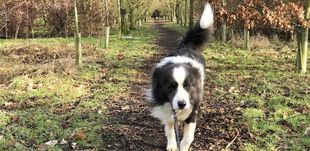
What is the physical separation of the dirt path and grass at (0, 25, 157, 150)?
0.73 ft

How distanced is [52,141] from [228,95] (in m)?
3.78

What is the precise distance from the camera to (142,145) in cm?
526

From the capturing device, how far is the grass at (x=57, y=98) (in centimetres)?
539

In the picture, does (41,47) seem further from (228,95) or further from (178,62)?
(178,62)

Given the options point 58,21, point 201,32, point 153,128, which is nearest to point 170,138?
point 153,128

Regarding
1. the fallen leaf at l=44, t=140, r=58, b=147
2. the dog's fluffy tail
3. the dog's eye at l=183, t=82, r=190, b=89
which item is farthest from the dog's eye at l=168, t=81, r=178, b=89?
the dog's fluffy tail

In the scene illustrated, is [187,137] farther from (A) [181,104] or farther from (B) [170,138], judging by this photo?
(A) [181,104]

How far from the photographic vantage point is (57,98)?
7.42 metres

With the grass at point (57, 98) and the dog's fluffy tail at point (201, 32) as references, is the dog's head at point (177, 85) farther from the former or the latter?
the dog's fluffy tail at point (201, 32)

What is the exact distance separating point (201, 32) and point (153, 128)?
6.03ft

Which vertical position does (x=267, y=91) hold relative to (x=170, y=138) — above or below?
above

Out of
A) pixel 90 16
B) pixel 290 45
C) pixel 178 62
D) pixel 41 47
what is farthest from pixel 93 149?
pixel 90 16

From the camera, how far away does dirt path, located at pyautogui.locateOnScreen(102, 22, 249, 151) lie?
5.28m

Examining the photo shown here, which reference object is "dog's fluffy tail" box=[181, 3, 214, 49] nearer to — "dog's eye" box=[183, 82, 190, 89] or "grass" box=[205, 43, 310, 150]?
"grass" box=[205, 43, 310, 150]
